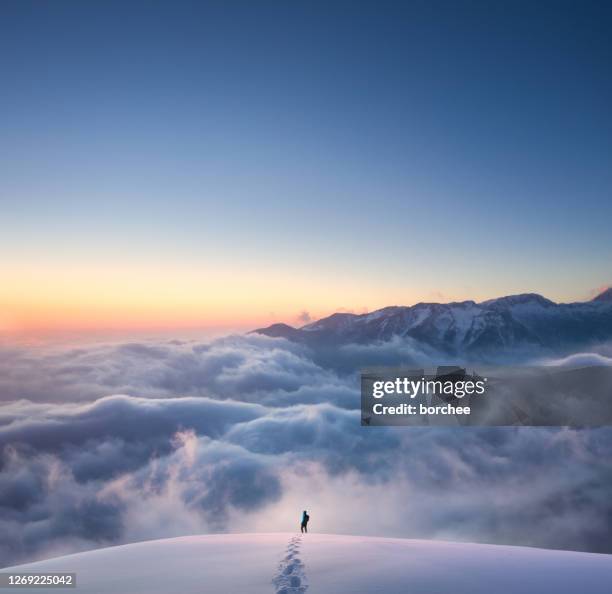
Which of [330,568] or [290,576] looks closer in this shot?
[290,576]

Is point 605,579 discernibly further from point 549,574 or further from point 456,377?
point 456,377

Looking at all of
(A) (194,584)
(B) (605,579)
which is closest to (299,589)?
(A) (194,584)

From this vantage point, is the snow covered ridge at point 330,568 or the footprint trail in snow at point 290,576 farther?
the snow covered ridge at point 330,568

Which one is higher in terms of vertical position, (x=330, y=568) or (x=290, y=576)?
(x=290, y=576)
